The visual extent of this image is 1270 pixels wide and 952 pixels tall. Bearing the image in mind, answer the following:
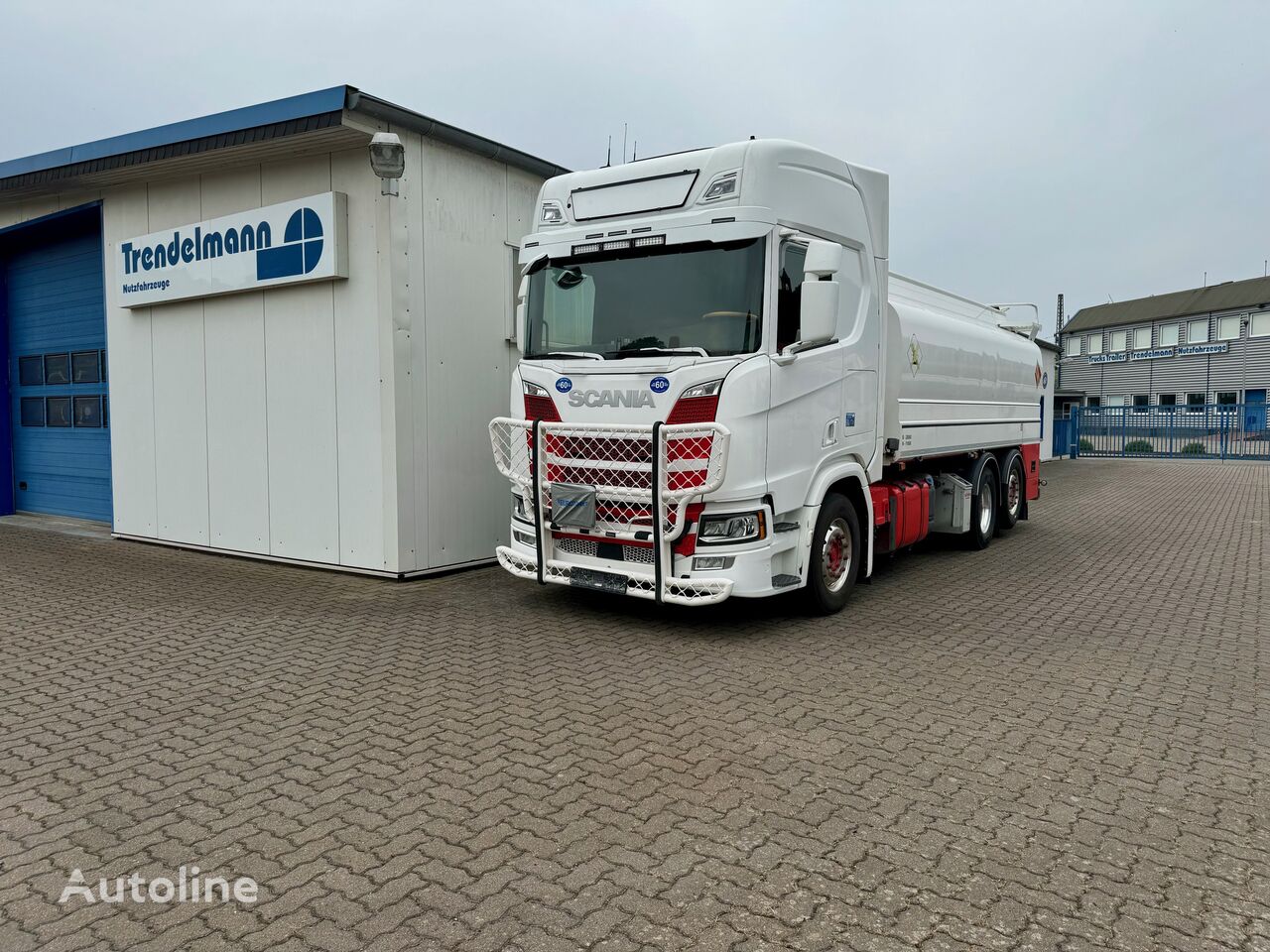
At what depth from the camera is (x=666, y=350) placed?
632 cm

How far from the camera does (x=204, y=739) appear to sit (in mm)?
4445

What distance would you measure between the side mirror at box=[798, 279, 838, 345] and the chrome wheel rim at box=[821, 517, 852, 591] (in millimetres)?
1655

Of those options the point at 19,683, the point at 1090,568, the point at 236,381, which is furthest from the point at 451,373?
the point at 1090,568

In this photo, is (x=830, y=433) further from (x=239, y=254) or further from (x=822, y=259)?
(x=239, y=254)

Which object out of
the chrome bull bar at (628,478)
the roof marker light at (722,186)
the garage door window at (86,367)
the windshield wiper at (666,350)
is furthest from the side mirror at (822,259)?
the garage door window at (86,367)

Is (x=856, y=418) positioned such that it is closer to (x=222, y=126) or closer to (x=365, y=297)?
(x=365, y=297)

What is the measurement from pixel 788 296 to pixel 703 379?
0.91 metres

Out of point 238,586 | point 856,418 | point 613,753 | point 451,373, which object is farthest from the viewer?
point 451,373

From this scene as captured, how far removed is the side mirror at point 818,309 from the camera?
614 cm

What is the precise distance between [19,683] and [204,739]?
5.76 feet

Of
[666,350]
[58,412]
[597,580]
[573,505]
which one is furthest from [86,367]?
[666,350]

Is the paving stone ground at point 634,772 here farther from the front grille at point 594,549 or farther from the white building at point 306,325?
the white building at point 306,325

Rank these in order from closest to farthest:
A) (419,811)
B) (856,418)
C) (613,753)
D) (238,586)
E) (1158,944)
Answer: (1158,944), (419,811), (613,753), (856,418), (238,586)

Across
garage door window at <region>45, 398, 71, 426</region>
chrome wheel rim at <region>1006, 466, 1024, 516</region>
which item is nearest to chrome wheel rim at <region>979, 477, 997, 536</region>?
chrome wheel rim at <region>1006, 466, 1024, 516</region>
